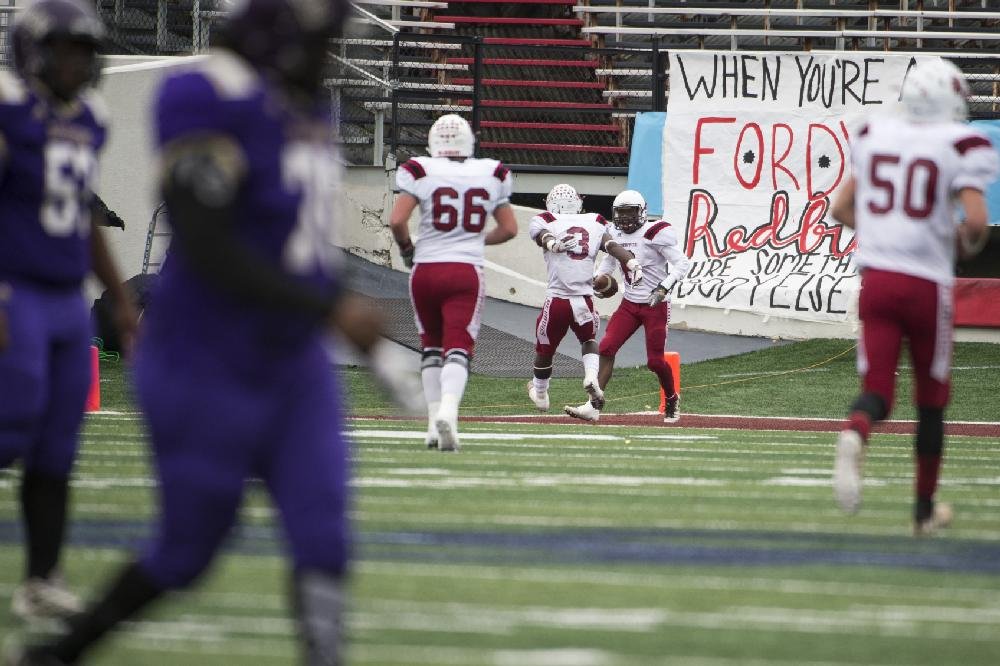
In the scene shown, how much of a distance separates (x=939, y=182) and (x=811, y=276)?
541 inches

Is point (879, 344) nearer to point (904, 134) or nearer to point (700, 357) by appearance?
point (904, 134)

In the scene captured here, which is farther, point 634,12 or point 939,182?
point 634,12

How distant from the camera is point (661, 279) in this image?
1441cm

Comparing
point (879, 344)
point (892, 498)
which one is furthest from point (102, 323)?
point (879, 344)

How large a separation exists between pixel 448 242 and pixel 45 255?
5.14 meters

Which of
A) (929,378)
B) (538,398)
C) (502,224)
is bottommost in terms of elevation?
(538,398)

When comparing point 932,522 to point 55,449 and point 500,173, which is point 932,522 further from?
point 500,173

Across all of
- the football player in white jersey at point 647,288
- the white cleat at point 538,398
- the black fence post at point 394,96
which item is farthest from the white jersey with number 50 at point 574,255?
the black fence post at point 394,96

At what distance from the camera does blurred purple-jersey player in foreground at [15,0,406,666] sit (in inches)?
125

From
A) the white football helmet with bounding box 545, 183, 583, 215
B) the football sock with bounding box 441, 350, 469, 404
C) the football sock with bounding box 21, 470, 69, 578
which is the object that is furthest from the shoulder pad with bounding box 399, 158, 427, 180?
the white football helmet with bounding box 545, 183, 583, 215

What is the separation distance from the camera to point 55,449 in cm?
473

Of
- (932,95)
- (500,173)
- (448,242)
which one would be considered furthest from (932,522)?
(500,173)

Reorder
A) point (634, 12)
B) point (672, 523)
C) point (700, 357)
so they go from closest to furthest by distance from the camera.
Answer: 1. point (672, 523)
2. point (700, 357)
3. point (634, 12)

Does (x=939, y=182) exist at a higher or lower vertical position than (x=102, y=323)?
higher
